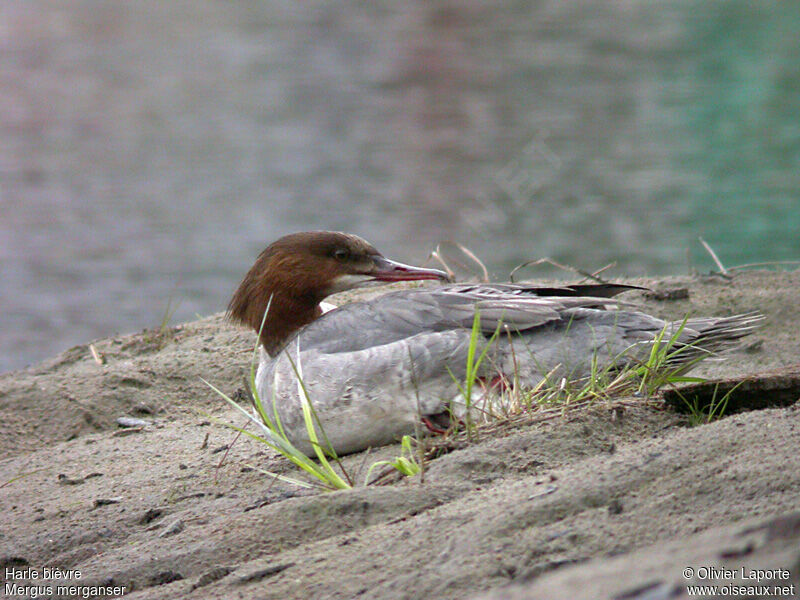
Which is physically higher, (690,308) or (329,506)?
(329,506)

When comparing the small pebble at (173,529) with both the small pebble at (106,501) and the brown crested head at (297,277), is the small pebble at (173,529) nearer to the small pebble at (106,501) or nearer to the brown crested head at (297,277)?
the small pebble at (106,501)

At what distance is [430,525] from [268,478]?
3.82ft

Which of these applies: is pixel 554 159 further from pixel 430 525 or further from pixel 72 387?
pixel 430 525

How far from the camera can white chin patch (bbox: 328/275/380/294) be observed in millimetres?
4160

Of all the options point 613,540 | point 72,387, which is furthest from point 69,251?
point 613,540

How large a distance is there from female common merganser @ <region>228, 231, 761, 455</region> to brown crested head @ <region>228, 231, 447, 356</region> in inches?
10.0

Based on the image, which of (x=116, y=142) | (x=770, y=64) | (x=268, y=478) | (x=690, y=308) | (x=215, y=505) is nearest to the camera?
(x=215, y=505)

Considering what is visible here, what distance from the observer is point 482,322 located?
3568mm

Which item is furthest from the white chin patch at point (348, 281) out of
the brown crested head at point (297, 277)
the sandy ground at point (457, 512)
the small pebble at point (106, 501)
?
the small pebble at point (106, 501)

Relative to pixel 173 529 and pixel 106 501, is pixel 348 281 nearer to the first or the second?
pixel 106 501

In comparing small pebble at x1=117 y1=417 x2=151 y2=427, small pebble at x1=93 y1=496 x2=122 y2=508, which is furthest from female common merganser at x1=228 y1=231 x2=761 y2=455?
small pebble at x1=117 y1=417 x2=151 y2=427

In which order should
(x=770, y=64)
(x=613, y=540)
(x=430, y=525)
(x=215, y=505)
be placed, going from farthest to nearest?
(x=770, y=64), (x=215, y=505), (x=430, y=525), (x=613, y=540)

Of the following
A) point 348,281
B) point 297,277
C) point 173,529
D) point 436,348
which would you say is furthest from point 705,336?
point 173,529

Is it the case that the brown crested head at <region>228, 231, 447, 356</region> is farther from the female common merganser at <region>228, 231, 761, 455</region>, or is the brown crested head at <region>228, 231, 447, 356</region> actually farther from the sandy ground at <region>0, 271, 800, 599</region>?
the sandy ground at <region>0, 271, 800, 599</region>
